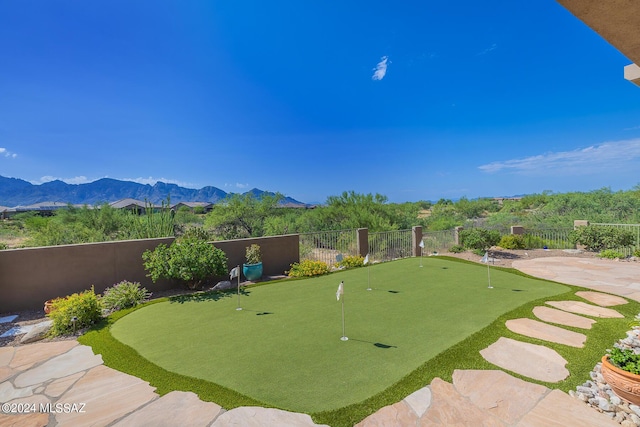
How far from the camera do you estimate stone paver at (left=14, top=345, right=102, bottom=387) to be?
278 centimetres

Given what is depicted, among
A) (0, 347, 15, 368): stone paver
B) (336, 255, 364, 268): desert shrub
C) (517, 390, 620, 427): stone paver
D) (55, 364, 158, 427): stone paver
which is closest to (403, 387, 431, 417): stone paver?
(517, 390, 620, 427): stone paver

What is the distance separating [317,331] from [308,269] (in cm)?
340

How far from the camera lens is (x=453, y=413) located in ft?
6.86

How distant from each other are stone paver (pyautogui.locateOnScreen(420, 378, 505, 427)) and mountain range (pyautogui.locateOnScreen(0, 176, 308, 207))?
410 feet

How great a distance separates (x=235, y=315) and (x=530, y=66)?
70.5ft

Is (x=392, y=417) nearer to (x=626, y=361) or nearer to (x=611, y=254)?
(x=626, y=361)

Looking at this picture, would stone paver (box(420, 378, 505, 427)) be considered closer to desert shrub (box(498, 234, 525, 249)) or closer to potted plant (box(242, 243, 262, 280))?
potted plant (box(242, 243, 262, 280))

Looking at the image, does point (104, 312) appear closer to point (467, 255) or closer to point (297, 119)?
point (467, 255)

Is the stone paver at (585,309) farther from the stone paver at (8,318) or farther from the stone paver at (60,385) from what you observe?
the stone paver at (8,318)

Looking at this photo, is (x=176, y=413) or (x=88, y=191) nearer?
(x=176, y=413)

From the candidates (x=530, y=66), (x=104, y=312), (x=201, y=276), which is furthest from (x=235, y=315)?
(x=530, y=66)

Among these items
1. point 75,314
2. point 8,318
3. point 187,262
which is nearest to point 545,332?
point 187,262

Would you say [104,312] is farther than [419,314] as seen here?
Yes

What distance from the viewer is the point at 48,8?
694 cm
